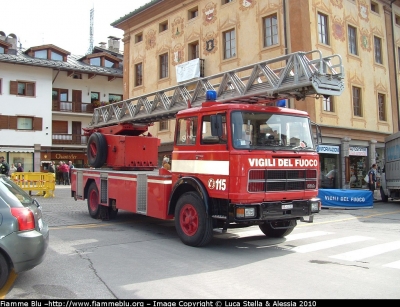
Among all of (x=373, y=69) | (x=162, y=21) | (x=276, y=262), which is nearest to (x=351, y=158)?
(x=373, y=69)

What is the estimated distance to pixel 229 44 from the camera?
21.3 m

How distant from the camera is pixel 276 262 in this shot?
21.4 feet

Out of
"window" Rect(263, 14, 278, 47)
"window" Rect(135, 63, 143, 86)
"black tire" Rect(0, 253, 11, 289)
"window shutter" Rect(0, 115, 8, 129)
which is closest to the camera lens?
"black tire" Rect(0, 253, 11, 289)

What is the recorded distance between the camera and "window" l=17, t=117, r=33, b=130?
112 ft

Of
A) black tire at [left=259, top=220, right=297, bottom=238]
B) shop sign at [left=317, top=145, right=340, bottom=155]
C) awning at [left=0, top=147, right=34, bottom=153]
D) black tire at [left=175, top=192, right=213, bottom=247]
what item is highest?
awning at [left=0, top=147, right=34, bottom=153]

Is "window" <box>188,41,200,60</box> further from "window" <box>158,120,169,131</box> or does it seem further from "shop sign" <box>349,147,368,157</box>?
"shop sign" <box>349,147,368,157</box>

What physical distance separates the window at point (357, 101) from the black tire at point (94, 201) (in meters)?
14.7

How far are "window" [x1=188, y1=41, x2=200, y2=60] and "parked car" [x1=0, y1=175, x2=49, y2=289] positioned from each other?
19.5 meters

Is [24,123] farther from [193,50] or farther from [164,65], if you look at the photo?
[193,50]

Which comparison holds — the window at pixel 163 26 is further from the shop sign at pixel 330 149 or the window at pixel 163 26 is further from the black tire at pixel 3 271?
the black tire at pixel 3 271

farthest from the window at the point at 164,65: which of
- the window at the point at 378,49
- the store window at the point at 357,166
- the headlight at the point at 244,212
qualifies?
the headlight at the point at 244,212

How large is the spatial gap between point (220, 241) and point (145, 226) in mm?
2725

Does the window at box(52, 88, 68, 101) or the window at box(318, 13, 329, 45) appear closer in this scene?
the window at box(318, 13, 329, 45)

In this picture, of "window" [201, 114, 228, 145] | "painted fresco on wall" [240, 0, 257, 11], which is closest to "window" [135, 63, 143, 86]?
"painted fresco on wall" [240, 0, 257, 11]
